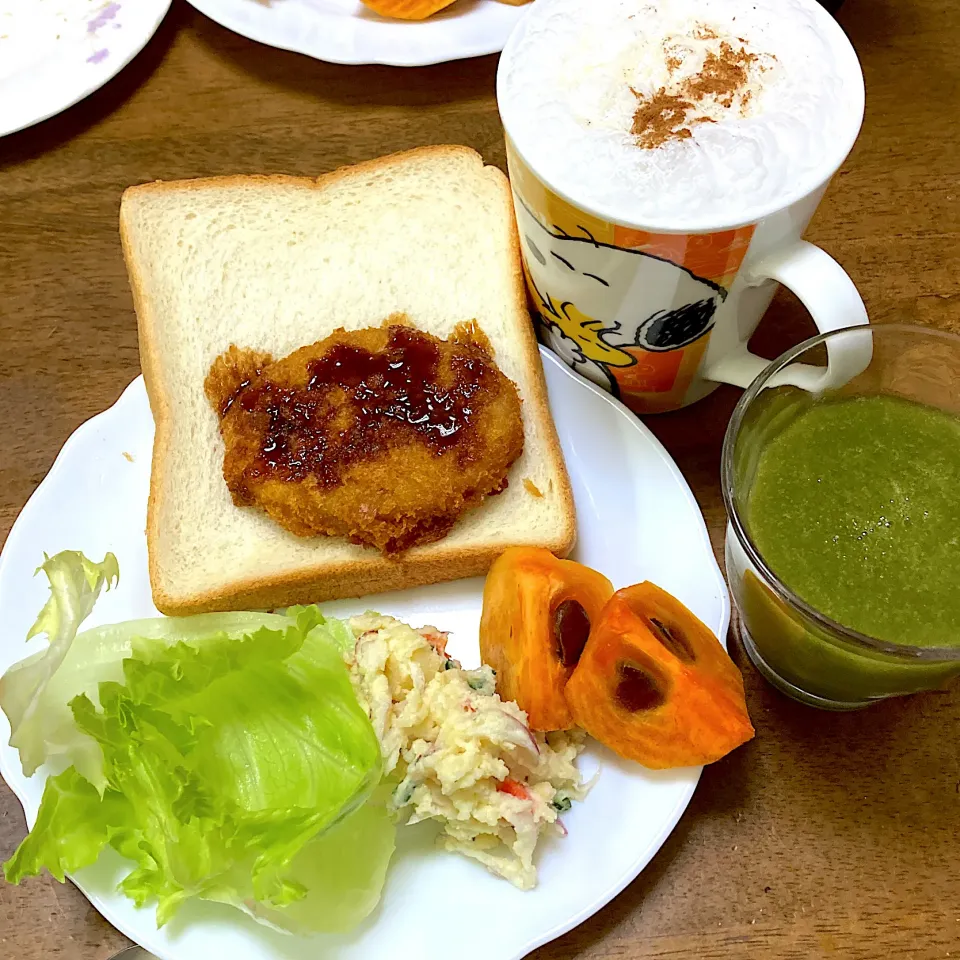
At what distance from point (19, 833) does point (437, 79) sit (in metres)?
1.66

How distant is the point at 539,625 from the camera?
1.27 metres

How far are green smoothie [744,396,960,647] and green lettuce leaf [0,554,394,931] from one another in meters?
0.66

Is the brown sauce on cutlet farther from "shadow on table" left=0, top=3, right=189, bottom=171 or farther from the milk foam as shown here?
"shadow on table" left=0, top=3, right=189, bottom=171

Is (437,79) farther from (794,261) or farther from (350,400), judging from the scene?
(794,261)

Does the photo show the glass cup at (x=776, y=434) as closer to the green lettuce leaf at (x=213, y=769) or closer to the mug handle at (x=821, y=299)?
the mug handle at (x=821, y=299)

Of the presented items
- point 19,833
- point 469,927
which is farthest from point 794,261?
point 19,833

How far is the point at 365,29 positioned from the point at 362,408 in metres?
0.96

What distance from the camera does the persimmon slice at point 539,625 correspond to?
1.27 metres

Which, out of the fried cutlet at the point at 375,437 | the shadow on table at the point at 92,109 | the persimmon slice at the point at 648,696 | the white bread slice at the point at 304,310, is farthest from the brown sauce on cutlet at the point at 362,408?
the shadow on table at the point at 92,109

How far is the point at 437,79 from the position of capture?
197 centimetres

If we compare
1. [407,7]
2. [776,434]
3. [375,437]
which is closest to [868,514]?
[776,434]

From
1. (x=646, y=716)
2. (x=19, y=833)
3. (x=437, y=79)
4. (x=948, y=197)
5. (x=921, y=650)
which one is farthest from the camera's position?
(x=437, y=79)

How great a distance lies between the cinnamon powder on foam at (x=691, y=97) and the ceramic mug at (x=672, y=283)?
0.13 m

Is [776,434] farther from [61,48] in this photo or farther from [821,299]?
[61,48]
